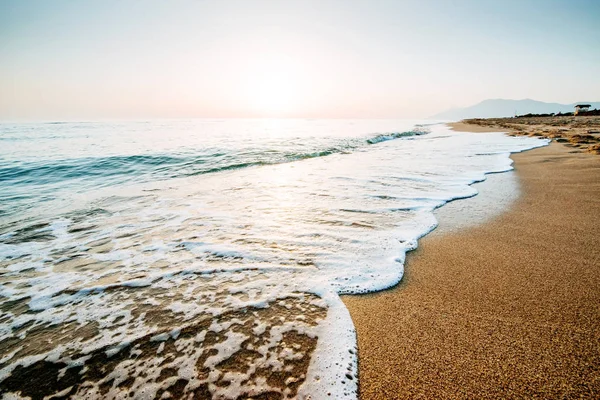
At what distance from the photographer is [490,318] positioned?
2295 millimetres

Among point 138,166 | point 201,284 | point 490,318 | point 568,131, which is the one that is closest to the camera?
point 490,318

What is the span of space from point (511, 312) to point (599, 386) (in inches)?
27.9

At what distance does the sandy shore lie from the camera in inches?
69.2

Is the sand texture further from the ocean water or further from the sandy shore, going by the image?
the sandy shore

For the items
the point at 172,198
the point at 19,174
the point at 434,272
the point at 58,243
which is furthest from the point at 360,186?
the point at 19,174

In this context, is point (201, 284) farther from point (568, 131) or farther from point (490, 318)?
point (568, 131)

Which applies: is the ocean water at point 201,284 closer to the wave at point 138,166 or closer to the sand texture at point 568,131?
the wave at point 138,166

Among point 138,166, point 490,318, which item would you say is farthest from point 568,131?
point 138,166

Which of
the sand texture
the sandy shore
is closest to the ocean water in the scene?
the sandy shore

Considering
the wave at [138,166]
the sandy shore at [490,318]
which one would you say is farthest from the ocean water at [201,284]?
the wave at [138,166]

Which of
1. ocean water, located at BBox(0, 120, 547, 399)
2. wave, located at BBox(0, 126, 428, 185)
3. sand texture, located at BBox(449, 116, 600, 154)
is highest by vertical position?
sand texture, located at BBox(449, 116, 600, 154)

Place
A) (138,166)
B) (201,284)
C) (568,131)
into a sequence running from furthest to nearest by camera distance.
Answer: (568,131) → (138,166) → (201,284)

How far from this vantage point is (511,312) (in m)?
2.35

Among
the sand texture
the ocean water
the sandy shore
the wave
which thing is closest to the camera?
the sandy shore
